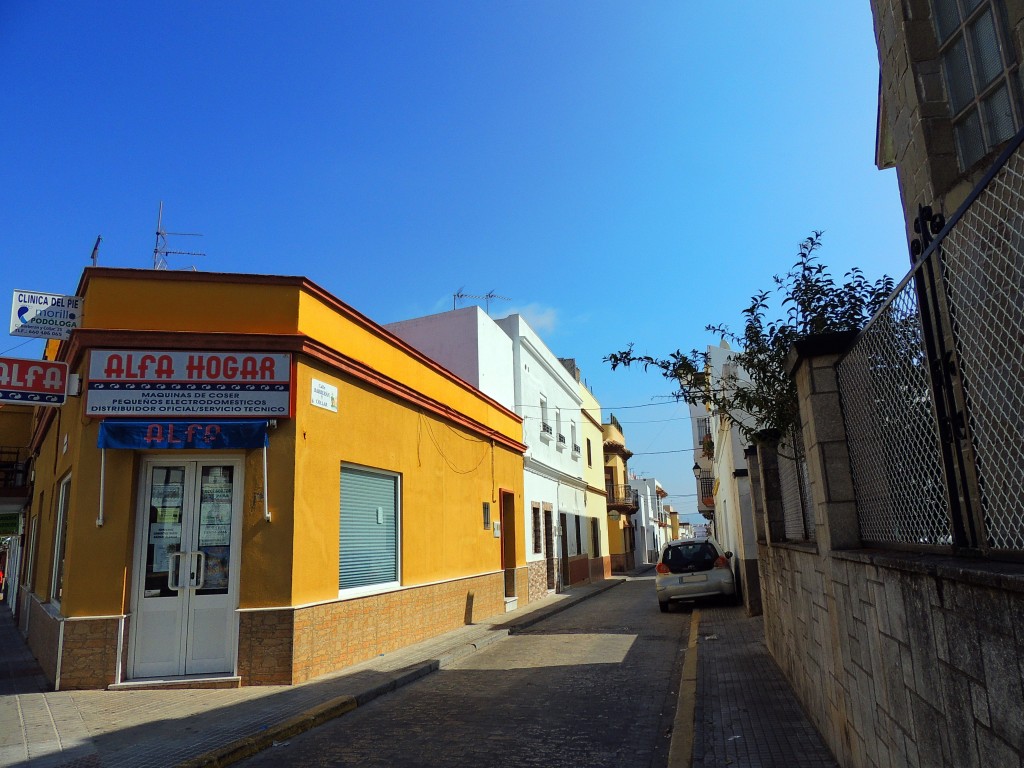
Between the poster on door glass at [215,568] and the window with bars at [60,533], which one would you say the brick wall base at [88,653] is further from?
the window with bars at [60,533]

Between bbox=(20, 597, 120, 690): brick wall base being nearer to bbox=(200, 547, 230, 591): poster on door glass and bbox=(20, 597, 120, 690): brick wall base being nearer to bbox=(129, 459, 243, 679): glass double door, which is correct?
bbox=(129, 459, 243, 679): glass double door

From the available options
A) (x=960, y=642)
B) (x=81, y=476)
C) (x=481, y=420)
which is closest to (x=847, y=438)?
(x=960, y=642)

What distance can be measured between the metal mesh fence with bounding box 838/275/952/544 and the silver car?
36.7ft

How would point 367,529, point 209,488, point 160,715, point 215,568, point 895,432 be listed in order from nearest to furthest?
point 895,432 < point 160,715 < point 215,568 < point 209,488 < point 367,529

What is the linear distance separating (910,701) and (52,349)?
20.1m

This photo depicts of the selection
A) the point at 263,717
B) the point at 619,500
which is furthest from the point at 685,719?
the point at 619,500

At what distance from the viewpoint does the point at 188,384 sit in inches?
334

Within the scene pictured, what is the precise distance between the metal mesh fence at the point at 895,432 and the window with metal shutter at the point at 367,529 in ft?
23.0

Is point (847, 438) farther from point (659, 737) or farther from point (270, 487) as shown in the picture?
point (270, 487)

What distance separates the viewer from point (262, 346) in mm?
8727

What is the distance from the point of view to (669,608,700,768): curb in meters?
5.29

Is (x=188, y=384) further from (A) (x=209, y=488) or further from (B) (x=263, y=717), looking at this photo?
(B) (x=263, y=717)

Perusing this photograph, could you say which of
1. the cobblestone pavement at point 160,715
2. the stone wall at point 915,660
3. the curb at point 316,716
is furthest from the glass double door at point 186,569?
the stone wall at point 915,660

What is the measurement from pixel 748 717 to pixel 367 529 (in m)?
5.95
